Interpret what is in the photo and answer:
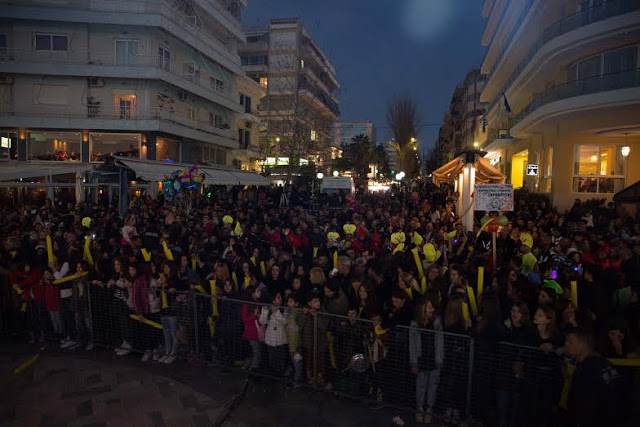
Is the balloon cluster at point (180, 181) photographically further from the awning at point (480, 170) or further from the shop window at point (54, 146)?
the shop window at point (54, 146)

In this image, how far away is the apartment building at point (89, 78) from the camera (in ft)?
82.1

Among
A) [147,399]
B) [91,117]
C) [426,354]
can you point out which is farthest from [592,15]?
[91,117]

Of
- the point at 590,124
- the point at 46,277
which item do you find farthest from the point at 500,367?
the point at 590,124

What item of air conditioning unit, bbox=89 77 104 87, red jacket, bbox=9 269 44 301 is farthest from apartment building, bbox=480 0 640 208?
air conditioning unit, bbox=89 77 104 87

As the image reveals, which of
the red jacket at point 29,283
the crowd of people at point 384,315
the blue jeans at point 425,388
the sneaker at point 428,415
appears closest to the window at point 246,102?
the crowd of people at point 384,315

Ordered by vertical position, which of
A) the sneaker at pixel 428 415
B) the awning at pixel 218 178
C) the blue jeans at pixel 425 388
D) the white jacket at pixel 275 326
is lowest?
the sneaker at pixel 428 415

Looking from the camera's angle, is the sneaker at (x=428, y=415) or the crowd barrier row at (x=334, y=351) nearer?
the crowd barrier row at (x=334, y=351)

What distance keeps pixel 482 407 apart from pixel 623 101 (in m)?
14.0

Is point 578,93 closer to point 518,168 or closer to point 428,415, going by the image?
point 428,415

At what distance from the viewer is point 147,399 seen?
5.95 meters

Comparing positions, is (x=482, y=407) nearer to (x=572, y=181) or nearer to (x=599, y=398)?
(x=599, y=398)

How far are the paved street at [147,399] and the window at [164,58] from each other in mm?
23742

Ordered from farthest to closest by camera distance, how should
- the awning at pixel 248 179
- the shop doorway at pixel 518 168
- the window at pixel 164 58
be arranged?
the shop doorway at pixel 518 168, the window at pixel 164 58, the awning at pixel 248 179

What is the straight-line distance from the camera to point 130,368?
687 centimetres
